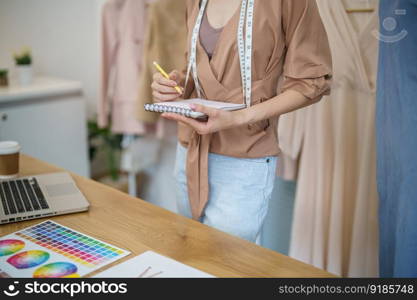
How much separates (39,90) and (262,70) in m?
1.61

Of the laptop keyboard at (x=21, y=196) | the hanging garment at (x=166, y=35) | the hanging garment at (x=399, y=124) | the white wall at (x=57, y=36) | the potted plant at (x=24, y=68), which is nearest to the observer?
the laptop keyboard at (x=21, y=196)

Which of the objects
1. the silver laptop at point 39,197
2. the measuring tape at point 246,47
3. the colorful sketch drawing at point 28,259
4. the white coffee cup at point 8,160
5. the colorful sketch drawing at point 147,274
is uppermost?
the measuring tape at point 246,47

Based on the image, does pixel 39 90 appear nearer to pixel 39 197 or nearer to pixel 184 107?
pixel 39 197

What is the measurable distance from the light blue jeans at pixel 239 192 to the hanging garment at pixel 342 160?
20.7 inches

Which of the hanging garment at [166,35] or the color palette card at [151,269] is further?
the hanging garment at [166,35]

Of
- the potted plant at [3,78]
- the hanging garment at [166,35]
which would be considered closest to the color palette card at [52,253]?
the hanging garment at [166,35]

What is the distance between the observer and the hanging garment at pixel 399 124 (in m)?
1.39

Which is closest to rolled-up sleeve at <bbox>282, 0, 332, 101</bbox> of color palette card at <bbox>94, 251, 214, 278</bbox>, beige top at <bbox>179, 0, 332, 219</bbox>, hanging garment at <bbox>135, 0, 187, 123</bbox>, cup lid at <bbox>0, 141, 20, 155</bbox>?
beige top at <bbox>179, 0, 332, 219</bbox>

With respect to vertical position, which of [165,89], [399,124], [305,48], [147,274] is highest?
[305,48]

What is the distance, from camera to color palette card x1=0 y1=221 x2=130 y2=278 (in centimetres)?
100

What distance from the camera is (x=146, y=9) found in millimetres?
2492

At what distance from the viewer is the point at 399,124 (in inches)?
57.1

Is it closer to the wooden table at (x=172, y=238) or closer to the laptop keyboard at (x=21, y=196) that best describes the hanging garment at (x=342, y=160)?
the wooden table at (x=172, y=238)

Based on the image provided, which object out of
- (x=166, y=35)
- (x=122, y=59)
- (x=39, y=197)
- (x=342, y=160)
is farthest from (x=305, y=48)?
(x=122, y=59)
